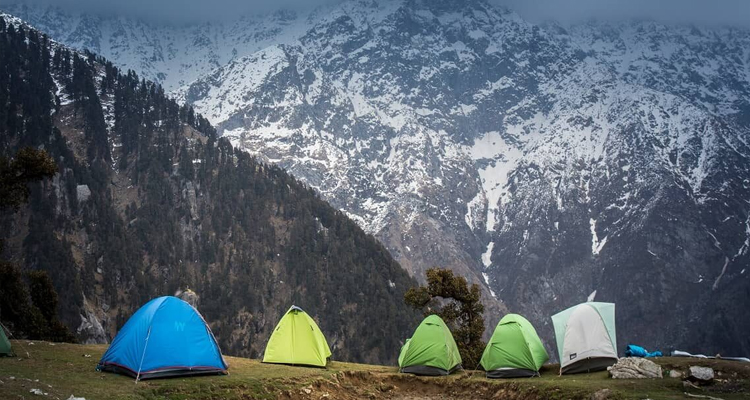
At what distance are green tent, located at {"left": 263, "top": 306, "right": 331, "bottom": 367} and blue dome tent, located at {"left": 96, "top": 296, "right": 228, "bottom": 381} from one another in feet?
21.7

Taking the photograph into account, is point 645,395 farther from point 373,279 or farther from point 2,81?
point 2,81

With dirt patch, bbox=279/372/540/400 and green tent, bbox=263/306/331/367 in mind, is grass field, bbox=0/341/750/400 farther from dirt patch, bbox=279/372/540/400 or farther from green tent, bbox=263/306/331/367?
green tent, bbox=263/306/331/367

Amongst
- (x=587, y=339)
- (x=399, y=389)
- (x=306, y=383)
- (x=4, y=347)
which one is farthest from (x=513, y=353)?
(x=4, y=347)

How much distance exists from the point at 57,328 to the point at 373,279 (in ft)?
451

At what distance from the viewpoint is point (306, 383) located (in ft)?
88.3

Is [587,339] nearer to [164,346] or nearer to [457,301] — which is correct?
[164,346]

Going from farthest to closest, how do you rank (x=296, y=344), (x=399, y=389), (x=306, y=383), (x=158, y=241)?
(x=158, y=241)
(x=296, y=344)
(x=399, y=389)
(x=306, y=383)

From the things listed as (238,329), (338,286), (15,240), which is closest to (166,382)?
(15,240)

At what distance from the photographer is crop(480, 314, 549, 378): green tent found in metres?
30.2

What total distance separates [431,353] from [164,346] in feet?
49.2

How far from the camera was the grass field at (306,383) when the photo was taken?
2044cm

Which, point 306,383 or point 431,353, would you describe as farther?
point 431,353

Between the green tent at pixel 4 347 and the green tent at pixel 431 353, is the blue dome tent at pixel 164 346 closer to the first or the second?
the green tent at pixel 4 347

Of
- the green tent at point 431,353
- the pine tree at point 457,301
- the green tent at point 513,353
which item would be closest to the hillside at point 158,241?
the pine tree at point 457,301
